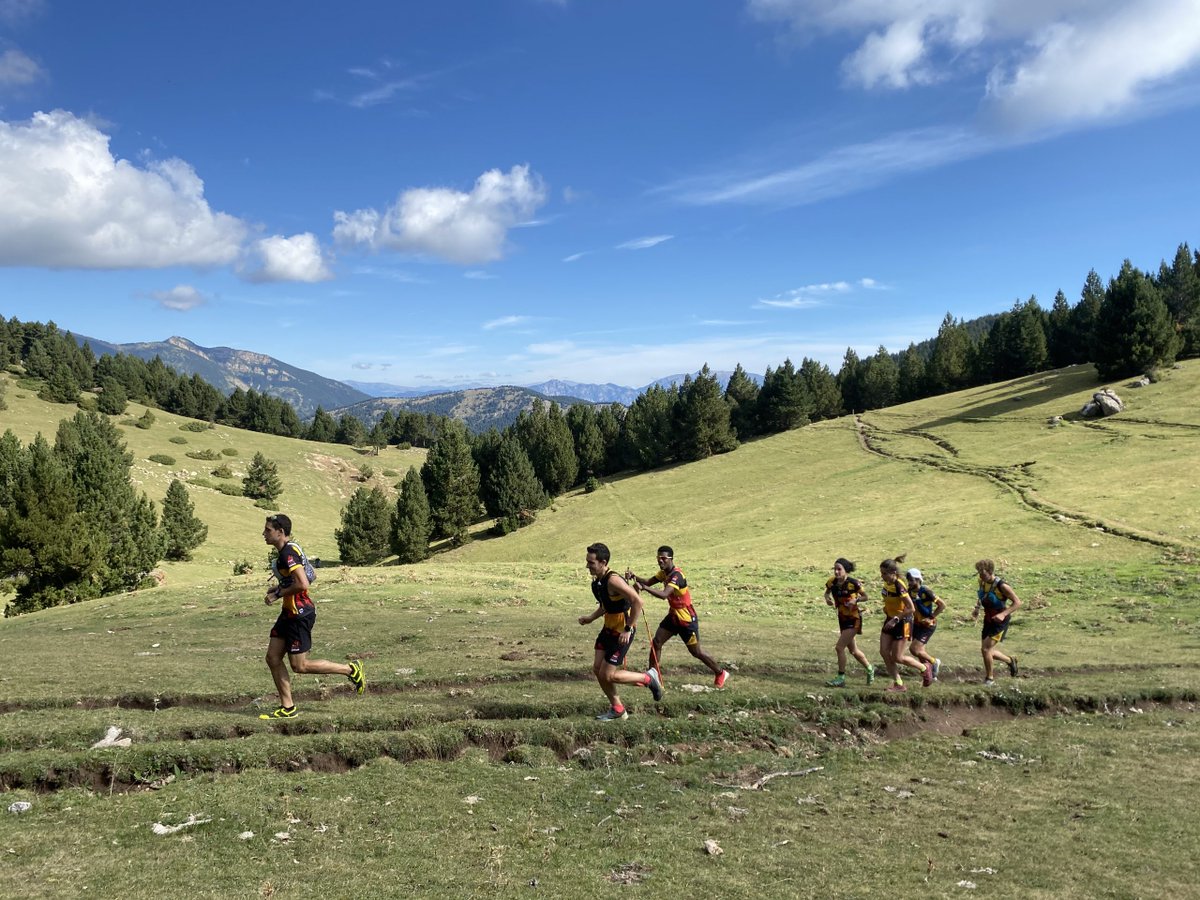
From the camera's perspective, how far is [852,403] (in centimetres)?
11700

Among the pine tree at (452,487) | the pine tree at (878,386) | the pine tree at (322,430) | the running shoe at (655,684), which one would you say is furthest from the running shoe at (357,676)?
the pine tree at (322,430)

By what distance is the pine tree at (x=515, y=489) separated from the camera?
77.1 metres

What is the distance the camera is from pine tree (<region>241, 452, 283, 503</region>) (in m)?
98.8

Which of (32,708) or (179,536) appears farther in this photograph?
(179,536)

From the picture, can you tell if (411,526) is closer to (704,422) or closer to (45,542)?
(45,542)

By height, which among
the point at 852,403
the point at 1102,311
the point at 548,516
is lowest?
the point at 548,516

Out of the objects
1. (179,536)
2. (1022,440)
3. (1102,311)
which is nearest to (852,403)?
(1102,311)

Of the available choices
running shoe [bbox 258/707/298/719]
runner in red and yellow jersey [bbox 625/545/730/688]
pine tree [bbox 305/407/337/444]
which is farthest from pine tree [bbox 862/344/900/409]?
pine tree [bbox 305/407/337/444]

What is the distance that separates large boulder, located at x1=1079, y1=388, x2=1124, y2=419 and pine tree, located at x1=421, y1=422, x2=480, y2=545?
6730 centimetres

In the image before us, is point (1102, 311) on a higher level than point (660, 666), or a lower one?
higher

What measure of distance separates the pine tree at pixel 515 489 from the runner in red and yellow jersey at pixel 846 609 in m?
62.1

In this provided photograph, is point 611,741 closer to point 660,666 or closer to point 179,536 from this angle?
point 660,666

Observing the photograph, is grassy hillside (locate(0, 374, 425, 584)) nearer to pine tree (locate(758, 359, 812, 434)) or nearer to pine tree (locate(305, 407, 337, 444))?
pine tree (locate(305, 407, 337, 444))

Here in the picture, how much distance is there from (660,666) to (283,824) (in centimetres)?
917
